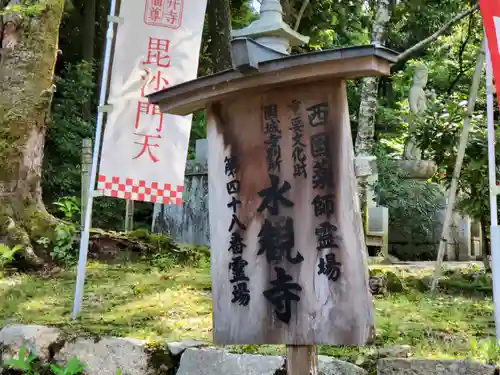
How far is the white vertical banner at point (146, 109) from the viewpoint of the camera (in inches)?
202

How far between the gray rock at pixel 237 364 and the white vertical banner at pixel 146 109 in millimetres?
1899

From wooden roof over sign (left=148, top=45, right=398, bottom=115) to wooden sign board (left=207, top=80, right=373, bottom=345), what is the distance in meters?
0.10

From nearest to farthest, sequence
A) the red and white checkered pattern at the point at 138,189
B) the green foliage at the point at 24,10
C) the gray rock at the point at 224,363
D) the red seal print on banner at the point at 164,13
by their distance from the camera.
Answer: the gray rock at the point at 224,363 < the red and white checkered pattern at the point at 138,189 < the red seal print on banner at the point at 164,13 < the green foliage at the point at 24,10

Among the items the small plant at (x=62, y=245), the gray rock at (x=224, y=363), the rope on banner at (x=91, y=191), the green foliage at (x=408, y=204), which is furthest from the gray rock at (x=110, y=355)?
the green foliage at (x=408, y=204)

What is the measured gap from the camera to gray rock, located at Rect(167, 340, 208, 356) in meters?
3.85

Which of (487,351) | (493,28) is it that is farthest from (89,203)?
(493,28)

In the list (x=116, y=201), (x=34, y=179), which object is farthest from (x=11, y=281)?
(x=116, y=201)

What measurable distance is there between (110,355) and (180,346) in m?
0.53

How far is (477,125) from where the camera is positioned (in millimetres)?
6559

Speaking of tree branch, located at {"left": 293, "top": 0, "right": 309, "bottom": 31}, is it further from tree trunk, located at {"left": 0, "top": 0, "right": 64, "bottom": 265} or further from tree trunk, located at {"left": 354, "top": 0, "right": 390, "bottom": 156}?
tree trunk, located at {"left": 0, "top": 0, "right": 64, "bottom": 265}

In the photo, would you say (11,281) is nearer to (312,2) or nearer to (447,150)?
(447,150)

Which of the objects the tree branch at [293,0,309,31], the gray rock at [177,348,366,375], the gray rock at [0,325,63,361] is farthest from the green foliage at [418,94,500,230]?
the tree branch at [293,0,309,31]

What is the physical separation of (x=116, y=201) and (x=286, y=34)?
988cm

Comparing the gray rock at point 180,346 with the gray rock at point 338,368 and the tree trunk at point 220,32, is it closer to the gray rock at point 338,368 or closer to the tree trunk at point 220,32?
the gray rock at point 338,368
